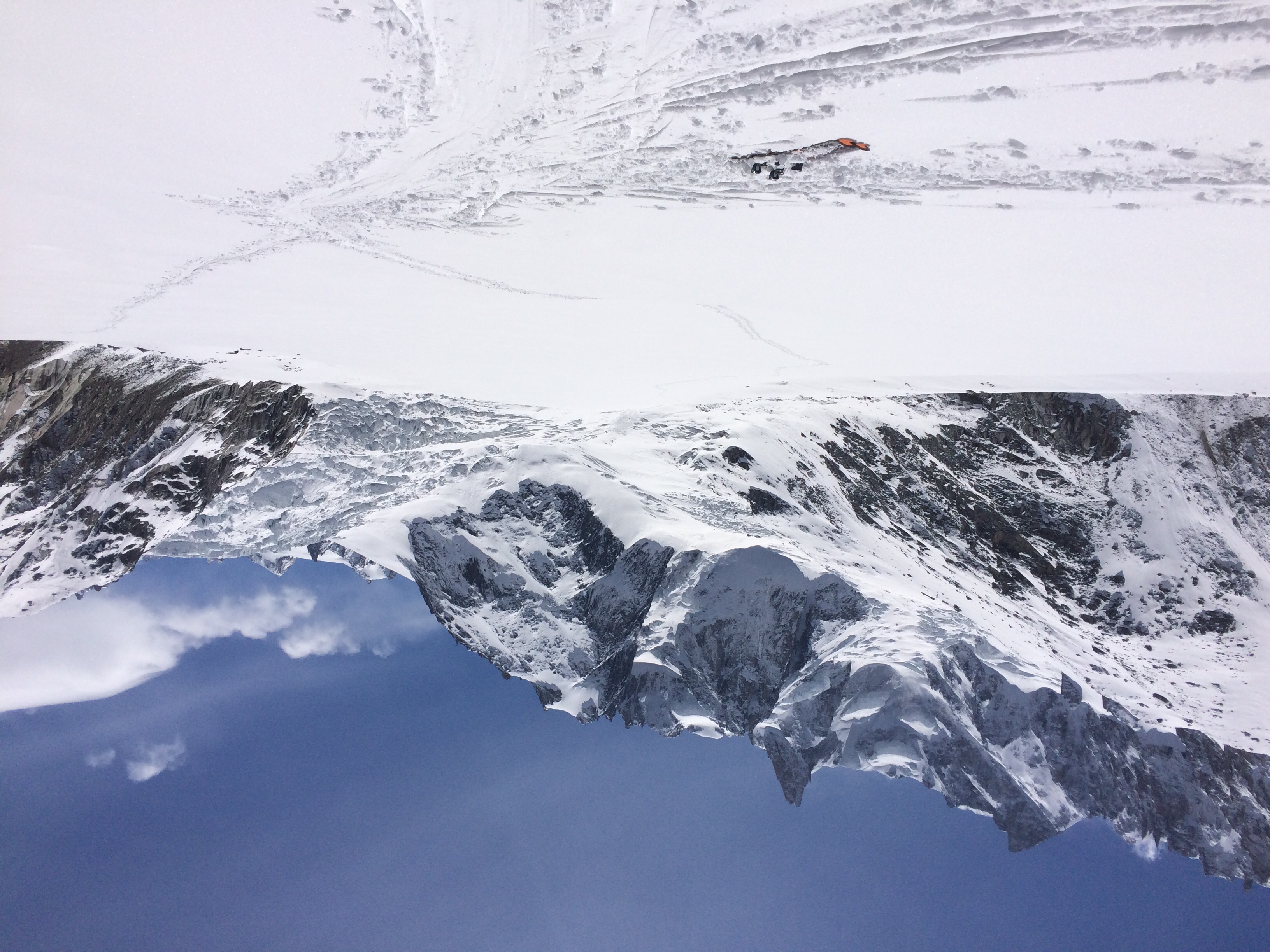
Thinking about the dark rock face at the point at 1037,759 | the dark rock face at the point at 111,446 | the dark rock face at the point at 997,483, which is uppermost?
the dark rock face at the point at 111,446

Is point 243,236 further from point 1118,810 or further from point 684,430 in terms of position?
point 1118,810

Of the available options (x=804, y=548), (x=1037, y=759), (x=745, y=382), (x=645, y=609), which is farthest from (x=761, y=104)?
(x=1037, y=759)

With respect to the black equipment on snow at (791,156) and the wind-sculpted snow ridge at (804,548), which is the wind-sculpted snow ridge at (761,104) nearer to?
the black equipment on snow at (791,156)

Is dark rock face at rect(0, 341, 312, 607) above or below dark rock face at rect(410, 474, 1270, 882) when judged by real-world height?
above

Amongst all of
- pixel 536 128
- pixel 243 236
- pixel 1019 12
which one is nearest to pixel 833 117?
pixel 1019 12

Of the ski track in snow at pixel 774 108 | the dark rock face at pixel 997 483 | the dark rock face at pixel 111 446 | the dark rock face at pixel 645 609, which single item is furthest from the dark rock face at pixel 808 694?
the ski track in snow at pixel 774 108

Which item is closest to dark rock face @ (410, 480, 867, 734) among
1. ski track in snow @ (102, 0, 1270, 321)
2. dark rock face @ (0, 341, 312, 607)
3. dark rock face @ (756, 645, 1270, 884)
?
dark rock face @ (756, 645, 1270, 884)

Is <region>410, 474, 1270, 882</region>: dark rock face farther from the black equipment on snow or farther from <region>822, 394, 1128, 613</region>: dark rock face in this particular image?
the black equipment on snow

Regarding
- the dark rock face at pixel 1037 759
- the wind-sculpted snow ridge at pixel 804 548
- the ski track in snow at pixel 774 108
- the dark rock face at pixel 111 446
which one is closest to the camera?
the dark rock face at pixel 1037 759
